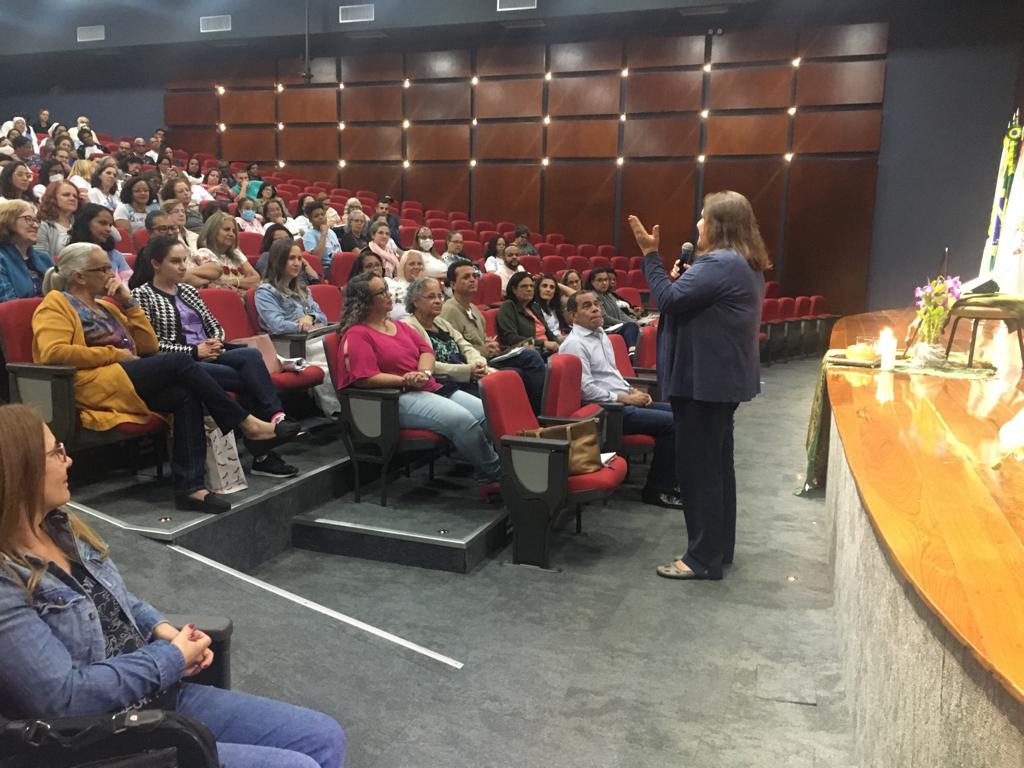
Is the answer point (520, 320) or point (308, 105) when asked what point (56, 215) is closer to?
point (520, 320)

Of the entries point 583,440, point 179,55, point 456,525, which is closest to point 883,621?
point 583,440

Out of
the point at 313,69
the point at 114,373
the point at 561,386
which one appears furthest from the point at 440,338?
the point at 313,69

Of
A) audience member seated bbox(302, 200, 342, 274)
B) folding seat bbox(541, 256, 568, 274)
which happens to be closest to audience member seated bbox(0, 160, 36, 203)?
audience member seated bbox(302, 200, 342, 274)

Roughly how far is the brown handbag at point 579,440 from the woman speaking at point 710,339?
0.31 meters

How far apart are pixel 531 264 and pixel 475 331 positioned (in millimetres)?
3436

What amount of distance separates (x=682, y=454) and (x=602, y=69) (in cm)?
718

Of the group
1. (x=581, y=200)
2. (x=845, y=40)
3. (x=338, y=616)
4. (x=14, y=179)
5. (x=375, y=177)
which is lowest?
(x=338, y=616)

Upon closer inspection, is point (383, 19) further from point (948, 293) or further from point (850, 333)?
point (948, 293)

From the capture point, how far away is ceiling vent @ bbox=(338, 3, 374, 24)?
850cm

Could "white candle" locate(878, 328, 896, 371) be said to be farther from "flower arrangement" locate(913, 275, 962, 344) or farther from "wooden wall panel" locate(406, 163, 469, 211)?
"wooden wall panel" locate(406, 163, 469, 211)

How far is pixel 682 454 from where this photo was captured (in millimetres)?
2385

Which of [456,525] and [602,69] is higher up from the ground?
[602,69]

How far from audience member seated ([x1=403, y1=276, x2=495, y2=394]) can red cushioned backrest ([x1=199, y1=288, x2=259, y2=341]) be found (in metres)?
0.67

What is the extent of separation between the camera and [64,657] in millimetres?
958
